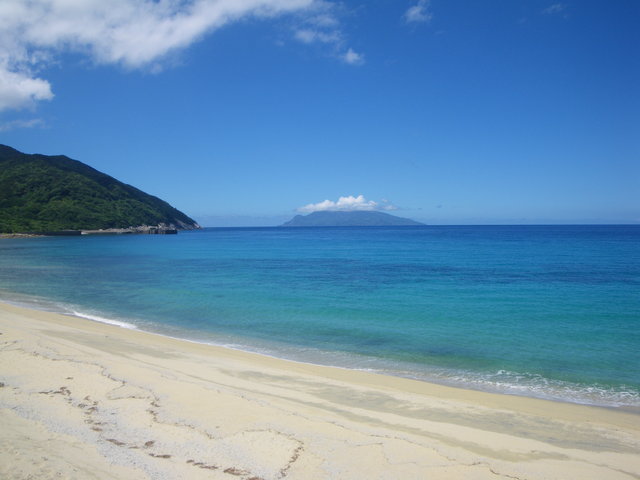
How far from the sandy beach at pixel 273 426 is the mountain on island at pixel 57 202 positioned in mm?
125792

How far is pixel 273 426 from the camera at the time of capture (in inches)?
297

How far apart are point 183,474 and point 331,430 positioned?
2.77 meters

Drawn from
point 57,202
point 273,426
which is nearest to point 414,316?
point 273,426

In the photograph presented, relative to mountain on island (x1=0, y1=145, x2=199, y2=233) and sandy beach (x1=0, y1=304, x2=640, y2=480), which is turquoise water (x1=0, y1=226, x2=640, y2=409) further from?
mountain on island (x1=0, y1=145, x2=199, y2=233)

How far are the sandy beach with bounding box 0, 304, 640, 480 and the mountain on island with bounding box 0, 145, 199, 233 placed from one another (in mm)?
125792

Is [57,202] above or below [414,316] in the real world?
above

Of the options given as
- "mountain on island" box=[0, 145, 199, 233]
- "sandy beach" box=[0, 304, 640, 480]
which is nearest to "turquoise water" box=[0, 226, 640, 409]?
"sandy beach" box=[0, 304, 640, 480]

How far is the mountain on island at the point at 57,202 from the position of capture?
411ft

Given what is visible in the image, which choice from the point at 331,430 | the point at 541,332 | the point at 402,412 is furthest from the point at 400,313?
the point at 331,430

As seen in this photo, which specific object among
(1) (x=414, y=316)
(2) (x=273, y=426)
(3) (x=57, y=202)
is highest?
(3) (x=57, y=202)

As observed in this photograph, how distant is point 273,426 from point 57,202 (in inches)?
6321

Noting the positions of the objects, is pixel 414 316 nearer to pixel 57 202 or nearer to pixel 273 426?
pixel 273 426

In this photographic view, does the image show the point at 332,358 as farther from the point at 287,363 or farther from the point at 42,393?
the point at 42,393

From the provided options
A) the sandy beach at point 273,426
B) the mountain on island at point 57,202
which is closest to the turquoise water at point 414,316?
the sandy beach at point 273,426
